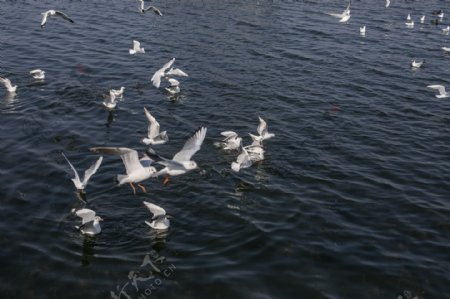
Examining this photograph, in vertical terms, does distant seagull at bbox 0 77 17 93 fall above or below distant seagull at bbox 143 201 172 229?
above

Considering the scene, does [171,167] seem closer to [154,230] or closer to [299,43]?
[154,230]

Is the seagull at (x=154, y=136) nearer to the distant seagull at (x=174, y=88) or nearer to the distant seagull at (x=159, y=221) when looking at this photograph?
the distant seagull at (x=159, y=221)

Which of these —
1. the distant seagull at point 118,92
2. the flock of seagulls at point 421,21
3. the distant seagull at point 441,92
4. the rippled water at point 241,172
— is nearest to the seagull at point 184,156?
the rippled water at point 241,172

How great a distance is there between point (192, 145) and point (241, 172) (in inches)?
139

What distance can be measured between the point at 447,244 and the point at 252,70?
16.6 meters

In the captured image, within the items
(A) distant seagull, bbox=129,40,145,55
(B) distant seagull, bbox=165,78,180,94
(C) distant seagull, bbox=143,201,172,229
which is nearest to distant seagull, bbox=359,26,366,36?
(A) distant seagull, bbox=129,40,145,55

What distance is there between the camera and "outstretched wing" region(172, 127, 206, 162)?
602 inches

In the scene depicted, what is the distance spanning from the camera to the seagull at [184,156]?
15.4 metres

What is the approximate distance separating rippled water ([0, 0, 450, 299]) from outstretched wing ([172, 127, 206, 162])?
1.58m

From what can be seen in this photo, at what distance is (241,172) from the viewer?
61.6 ft

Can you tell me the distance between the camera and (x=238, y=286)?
13.2 m

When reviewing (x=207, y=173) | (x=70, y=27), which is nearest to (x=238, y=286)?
(x=207, y=173)

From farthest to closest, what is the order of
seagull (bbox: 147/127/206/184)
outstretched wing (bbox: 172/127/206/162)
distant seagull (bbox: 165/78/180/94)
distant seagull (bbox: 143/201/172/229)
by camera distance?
distant seagull (bbox: 165/78/180/94) < seagull (bbox: 147/127/206/184) < outstretched wing (bbox: 172/127/206/162) < distant seagull (bbox: 143/201/172/229)

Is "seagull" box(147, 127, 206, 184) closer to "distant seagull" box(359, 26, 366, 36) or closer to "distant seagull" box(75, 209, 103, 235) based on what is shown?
"distant seagull" box(75, 209, 103, 235)
